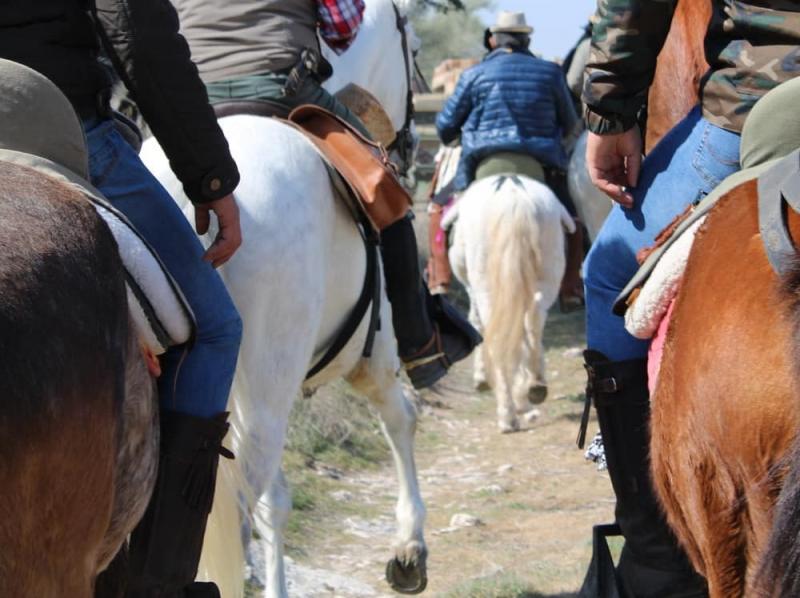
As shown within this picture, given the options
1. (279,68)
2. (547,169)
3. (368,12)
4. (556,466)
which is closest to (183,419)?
(279,68)

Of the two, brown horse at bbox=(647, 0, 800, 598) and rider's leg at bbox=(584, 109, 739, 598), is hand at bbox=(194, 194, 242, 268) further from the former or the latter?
brown horse at bbox=(647, 0, 800, 598)

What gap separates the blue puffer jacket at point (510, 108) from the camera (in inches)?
377

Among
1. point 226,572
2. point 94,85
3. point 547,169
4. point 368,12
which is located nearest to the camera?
point 94,85

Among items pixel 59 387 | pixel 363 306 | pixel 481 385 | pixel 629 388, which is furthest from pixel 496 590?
pixel 481 385

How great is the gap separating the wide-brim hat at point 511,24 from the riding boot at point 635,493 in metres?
6.63

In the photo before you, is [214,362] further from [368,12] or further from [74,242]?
[368,12]

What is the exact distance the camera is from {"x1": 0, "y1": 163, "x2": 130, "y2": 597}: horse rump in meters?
2.16

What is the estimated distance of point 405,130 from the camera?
20.8 feet

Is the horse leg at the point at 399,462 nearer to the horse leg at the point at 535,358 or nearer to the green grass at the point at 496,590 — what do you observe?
the green grass at the point at 496,590

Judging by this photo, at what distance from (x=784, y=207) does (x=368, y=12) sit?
4.00m

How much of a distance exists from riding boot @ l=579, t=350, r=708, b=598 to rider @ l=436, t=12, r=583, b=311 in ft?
20.1

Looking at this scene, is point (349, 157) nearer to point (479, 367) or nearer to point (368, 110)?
point (368, 110)

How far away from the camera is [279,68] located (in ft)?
15.0

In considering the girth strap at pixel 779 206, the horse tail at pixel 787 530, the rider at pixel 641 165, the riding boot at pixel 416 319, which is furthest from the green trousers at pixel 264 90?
the horse tail at pixel 787 530
